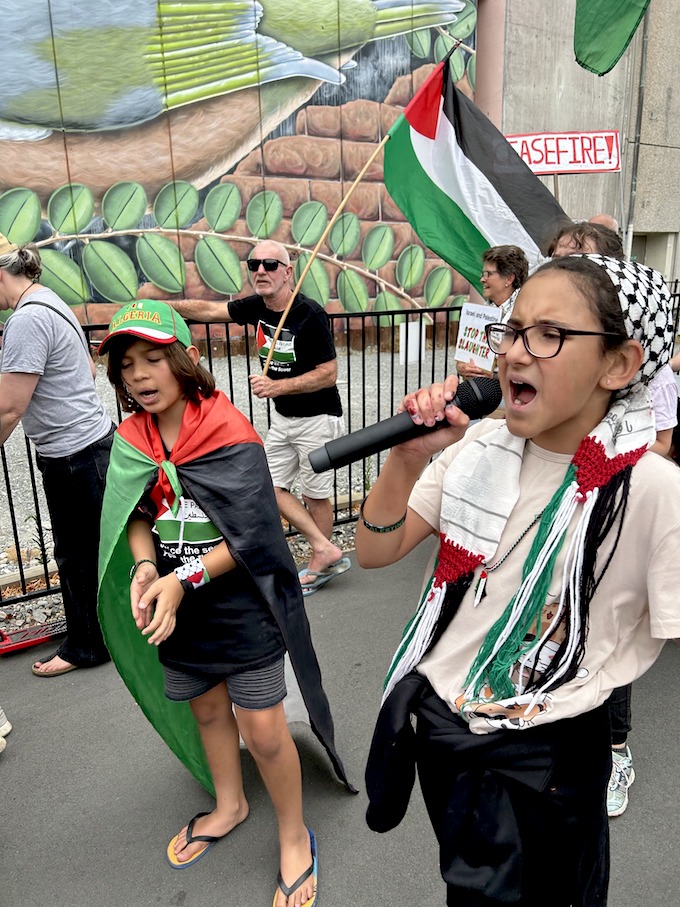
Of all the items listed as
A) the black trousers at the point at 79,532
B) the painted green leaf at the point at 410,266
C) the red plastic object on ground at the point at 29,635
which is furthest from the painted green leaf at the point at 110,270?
the black trousers at the point at 79,532

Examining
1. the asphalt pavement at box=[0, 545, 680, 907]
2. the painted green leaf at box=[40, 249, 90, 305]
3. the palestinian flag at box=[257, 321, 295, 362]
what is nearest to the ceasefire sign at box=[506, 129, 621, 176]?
the palestinian flag at box=[257, 321, 295, 362]

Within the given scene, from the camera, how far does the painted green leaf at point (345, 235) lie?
10.7 meters

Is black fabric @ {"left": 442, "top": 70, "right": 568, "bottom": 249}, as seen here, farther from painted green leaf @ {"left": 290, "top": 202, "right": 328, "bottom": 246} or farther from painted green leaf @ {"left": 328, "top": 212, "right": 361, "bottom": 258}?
painted green leaf @ {"left": 328, "top": 212, "right": 361, "bottom": 258}

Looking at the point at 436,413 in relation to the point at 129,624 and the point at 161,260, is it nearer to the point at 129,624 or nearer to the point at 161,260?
the point at 129,624

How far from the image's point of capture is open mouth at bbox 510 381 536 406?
122cm

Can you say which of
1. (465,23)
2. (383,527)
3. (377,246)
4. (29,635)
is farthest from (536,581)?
(465,23)

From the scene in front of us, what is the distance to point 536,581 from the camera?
4.31ft

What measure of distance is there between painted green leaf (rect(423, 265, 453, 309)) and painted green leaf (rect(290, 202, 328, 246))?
2366 millimetres

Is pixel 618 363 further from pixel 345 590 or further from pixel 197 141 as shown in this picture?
pixel 197 141

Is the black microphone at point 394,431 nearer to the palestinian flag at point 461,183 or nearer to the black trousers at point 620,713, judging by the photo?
the black trousers at point 620,713

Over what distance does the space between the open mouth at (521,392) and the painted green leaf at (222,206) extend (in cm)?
915

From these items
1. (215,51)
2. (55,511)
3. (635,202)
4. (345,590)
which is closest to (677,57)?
(635,202)

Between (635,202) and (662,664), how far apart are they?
1268 centimetres

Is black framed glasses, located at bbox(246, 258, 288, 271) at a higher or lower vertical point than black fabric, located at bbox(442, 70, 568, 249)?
lower
